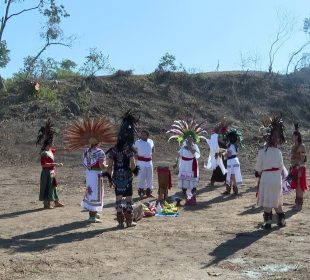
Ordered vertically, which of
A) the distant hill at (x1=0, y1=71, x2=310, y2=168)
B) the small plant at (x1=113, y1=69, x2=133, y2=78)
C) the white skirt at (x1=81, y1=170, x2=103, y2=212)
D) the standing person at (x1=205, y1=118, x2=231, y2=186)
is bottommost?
the white skirt at (x1=81, y1=170, x2=103, y2=212)

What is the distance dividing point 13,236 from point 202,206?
5.01 meters

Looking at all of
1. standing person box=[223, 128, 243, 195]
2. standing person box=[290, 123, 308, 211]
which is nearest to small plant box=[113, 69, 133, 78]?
standing person box=[223, 128, 243, 195]

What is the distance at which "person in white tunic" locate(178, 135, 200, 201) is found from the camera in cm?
1343

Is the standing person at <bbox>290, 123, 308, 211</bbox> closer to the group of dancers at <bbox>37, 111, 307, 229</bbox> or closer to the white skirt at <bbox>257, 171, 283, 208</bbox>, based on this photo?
the group of dancers at <bbox>37, 111, 307, 229</bbox>

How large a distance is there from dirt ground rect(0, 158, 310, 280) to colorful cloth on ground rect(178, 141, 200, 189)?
2.57 feet

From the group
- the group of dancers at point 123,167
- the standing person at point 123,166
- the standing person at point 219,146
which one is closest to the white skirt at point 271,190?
the group of dancers at point 123,167

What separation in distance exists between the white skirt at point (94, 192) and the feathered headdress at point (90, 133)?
596 mm

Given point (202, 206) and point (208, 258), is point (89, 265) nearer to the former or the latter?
point (208, 258)

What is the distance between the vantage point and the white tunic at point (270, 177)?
9.88 m

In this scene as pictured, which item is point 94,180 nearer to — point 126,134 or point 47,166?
point 126,134

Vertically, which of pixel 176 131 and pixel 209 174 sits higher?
pixel 176 131

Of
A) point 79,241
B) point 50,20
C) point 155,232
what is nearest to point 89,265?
point 79,241

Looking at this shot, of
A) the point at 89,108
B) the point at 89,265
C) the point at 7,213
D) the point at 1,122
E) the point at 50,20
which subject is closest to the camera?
the point at 89,265

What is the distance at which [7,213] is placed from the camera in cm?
1170
